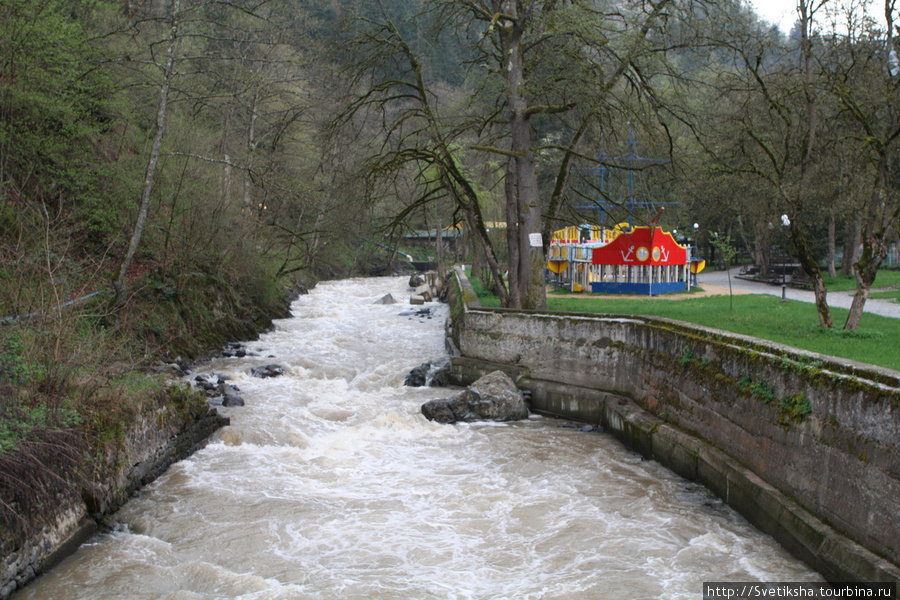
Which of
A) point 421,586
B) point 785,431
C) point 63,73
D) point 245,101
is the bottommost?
point 421,586

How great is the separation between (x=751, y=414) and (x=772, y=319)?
6.28 meters

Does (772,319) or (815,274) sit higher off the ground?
(815,274)

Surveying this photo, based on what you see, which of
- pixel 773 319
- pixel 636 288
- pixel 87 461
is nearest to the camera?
pixel 87 461

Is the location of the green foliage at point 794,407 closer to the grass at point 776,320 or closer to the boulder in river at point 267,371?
the grass at point 776,320

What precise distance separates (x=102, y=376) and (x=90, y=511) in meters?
1.83

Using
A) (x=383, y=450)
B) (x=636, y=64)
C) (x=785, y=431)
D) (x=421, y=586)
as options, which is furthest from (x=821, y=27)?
(x=421, y=586)

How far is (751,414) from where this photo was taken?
890 centimetres

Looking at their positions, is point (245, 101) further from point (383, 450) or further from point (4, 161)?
point (383, 450)

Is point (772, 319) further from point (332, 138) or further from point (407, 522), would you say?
point (332, 138)

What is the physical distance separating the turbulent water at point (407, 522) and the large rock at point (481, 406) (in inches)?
11.6

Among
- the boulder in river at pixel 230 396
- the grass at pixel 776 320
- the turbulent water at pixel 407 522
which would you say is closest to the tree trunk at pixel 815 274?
the grass at pixel 776 320

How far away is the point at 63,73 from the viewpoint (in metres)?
15.7

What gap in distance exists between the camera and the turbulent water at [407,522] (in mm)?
7062


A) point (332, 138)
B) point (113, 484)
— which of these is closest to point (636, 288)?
point (332, 138)
